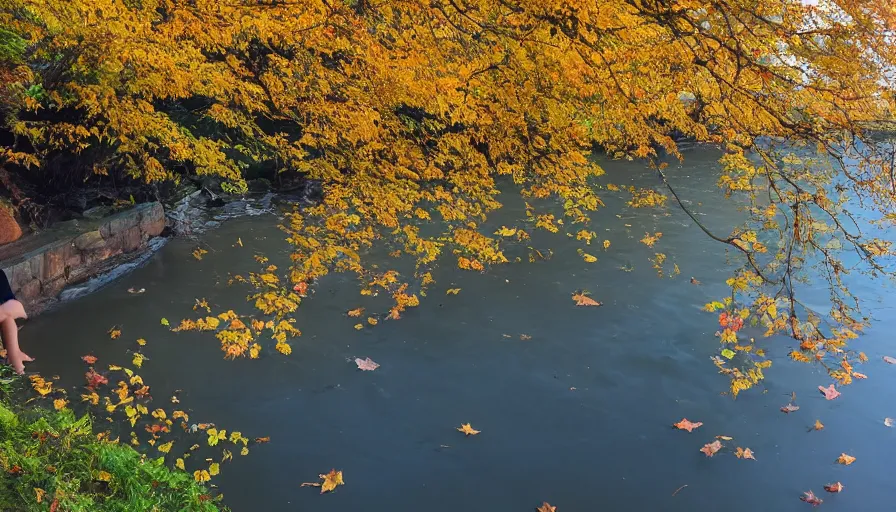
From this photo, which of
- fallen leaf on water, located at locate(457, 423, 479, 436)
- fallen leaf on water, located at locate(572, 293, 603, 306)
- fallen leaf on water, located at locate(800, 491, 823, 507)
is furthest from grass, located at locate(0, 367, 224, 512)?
fallen leaf on water, located at locate(572, 293, 603, 306)

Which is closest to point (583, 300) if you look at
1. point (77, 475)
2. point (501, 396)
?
point (501, 396)

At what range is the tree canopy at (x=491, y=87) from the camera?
4.88m

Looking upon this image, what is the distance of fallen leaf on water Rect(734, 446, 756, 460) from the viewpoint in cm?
611

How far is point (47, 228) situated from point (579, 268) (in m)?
8.15

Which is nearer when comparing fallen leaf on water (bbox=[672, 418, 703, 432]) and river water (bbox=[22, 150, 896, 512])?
river water (bbox=[22, 150, 896, 512])

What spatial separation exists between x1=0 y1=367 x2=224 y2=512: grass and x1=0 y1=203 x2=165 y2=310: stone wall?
317 cm

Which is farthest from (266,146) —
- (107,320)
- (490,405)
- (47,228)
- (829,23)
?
(829,23)

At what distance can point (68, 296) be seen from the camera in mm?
8766

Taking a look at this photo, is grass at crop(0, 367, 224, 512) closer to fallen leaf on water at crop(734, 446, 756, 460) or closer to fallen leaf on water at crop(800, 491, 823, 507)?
fallen leaf on water at crop(734, 446, 756, 460)

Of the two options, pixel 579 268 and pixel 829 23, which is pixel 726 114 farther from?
pixel 579 268

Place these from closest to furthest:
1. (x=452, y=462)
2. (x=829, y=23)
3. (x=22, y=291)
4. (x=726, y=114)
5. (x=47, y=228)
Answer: (x=829, y=23) < (x=726, y=114) < (x=452, y=462) < (x=22, y=291) < (x=47, y=228)

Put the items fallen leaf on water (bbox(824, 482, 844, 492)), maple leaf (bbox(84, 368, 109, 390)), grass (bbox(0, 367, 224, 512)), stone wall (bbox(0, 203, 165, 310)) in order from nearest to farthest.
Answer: grass (bbox(0, 367, 224, 512))
fallen leaf on water (bbox(824, 482, 844, 492))
maple leaf (bbox(84, 368, 109, 390))
stone wall (bbox(0, 203, 165, 310))

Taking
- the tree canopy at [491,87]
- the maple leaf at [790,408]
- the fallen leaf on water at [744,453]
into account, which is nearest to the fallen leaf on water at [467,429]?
the fallen leaf on water at [744,453]

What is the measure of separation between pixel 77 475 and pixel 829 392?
7.32 m
